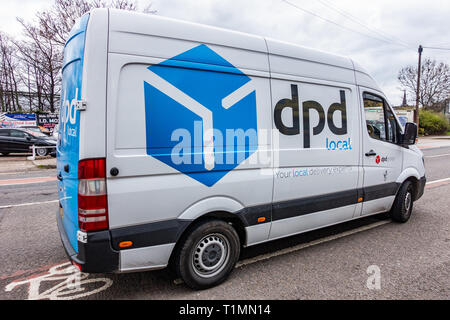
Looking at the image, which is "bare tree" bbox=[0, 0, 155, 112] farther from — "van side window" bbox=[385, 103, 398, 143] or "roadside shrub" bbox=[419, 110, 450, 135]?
"roadside shrub" bbox=[419, 110, 450, 135]

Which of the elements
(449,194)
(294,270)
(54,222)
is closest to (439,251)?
(294,270)

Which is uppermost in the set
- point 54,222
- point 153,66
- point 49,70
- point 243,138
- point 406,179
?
point 49,70

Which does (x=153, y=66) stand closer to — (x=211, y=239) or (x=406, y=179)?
(x=211, y=239)

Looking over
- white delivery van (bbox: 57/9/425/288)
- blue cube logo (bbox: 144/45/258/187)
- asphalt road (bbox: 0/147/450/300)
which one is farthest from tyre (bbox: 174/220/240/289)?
blue cube logo (bbox: 144/45/258/187)

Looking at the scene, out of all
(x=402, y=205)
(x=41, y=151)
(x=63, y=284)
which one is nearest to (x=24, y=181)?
(x=41, y=151)

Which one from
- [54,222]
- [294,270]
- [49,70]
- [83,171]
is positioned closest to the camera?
[83,171]

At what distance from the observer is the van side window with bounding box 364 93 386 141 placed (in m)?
4.45

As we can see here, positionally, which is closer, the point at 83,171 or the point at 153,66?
the point at 83,171

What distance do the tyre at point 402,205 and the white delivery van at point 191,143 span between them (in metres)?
1.52

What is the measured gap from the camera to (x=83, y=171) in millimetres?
2484

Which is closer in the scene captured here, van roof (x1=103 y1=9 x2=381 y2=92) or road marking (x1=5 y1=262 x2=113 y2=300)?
van roof (x1=103 y1=9 x2=381 y2=92)

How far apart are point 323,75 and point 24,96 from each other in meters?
37.1

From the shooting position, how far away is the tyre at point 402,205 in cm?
508

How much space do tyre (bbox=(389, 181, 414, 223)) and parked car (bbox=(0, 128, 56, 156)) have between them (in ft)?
52.5
